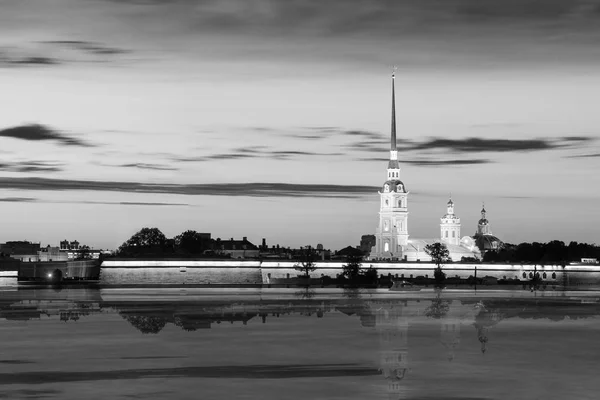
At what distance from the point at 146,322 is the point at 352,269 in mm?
126567

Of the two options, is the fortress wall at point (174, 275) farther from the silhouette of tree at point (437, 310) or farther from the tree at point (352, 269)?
the silhouette of tree at point (437, 310)

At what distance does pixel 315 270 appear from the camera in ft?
611

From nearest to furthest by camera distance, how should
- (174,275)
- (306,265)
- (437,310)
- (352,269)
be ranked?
(437,310) → (174,275) → (352,269) → (306,265)

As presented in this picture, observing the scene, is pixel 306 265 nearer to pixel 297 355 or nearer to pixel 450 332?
pixel 450 332

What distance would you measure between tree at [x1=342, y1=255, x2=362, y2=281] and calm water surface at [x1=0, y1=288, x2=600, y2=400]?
111m

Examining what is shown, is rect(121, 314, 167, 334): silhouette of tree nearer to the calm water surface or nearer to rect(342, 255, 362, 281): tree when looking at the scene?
the calm water surface

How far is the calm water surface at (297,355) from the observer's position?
29719 mm

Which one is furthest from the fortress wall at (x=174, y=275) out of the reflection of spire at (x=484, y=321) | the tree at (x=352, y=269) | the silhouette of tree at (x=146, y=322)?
the silhouette of tree at (x=146, y=322)

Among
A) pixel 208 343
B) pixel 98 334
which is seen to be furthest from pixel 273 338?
pixel 98 334

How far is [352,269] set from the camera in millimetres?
178375

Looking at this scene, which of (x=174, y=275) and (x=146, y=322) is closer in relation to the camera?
(x=146, y=322)

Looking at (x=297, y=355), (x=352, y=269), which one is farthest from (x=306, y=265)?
(x=297, y=355)

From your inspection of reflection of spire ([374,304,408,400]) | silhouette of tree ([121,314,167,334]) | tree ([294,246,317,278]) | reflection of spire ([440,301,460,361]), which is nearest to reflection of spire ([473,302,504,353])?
reflection of spire ([440,301,460,361])

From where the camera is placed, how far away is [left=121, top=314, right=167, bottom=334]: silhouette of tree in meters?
48.5
